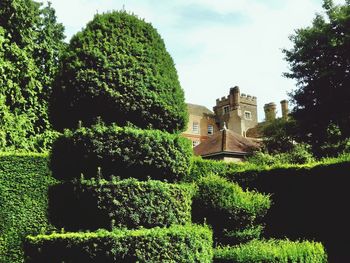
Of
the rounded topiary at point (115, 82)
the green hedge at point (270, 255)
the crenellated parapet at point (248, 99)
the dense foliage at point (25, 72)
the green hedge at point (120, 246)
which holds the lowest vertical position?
the green hedge at point (270, 255)

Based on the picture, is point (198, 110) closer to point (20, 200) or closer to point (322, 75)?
point (322, 75)

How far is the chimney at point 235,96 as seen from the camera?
54.6m

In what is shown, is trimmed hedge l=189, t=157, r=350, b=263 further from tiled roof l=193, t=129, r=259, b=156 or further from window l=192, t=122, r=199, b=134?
window l=192, t=122, r=199, b=134

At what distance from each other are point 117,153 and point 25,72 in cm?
1182

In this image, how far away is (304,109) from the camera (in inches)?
1056

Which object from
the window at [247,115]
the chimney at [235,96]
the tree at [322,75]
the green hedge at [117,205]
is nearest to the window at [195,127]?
the chimney at [235,96]

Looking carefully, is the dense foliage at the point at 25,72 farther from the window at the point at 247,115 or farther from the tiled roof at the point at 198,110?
the window at the point at 247,115

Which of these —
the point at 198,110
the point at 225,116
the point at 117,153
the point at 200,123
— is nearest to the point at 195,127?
the point at 200,123

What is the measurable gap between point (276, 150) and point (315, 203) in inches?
628

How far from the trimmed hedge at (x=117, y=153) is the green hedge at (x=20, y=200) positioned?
6081 millimetres

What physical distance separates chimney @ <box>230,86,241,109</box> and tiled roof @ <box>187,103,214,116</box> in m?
4.49

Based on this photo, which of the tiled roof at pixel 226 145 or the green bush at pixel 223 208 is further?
the tiled roof at pixel 226 145

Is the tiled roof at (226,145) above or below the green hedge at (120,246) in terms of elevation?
above

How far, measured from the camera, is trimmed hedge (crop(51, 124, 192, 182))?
19.3ft
